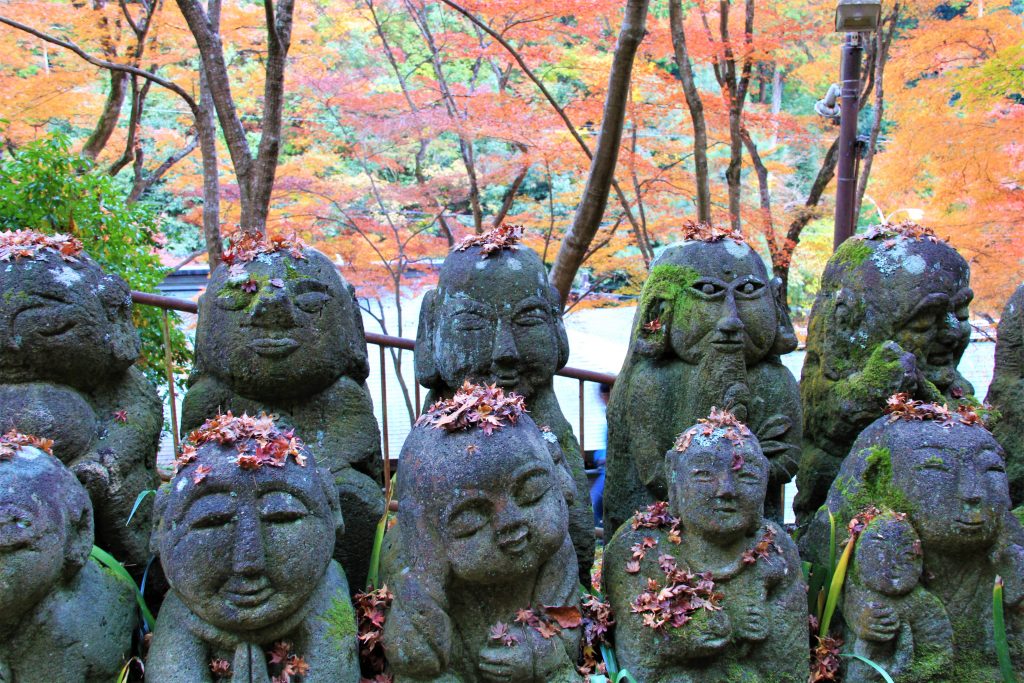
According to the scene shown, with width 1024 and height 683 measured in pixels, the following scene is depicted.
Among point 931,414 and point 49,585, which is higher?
point 931,414

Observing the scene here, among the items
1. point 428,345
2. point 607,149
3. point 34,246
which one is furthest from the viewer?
point 607,149

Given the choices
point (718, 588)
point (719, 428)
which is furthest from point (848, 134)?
point (718, 588)

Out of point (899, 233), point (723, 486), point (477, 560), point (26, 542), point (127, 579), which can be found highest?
point (899, 233)

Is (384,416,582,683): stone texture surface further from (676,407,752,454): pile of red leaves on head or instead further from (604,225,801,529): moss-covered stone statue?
(604,225,801,529): moss-covered stone statue

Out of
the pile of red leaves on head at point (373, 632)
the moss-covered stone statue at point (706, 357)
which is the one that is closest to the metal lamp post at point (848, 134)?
the moss-covered stone statue at point (706, 357)

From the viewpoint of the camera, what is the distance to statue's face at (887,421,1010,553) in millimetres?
3182

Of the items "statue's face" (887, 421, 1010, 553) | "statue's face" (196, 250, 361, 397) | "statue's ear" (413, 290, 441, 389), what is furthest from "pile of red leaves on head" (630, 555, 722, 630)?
"statue's face" (196, 250, 361, 397)

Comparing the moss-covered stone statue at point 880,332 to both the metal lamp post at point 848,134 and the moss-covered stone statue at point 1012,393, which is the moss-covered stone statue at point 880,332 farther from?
the metal lamp post at point 848,134

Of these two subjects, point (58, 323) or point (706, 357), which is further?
point (706, 357)

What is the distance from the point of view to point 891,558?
321cm

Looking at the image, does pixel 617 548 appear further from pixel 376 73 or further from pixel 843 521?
pixel 376 73

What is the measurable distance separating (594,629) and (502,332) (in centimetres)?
123

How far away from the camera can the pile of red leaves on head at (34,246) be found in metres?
3.36

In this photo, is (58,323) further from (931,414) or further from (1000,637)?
(1000,637)
